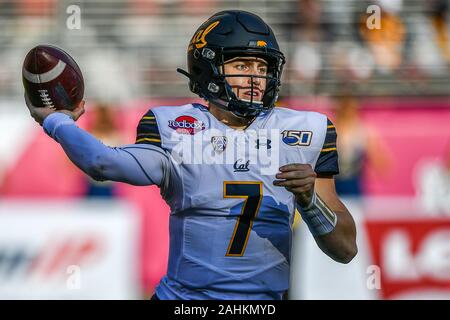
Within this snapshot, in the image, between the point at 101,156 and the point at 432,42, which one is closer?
the point at 101,156

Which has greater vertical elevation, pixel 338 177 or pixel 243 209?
pixel 243 209

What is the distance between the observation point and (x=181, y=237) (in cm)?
318

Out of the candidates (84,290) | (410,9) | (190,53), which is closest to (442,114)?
(410,9)

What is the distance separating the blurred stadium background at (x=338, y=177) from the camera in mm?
7586

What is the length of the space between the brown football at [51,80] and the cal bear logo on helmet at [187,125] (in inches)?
14.5

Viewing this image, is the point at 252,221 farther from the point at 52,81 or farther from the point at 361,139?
the point at 361,139

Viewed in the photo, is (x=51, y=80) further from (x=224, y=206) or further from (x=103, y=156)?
(x=224, y=206)

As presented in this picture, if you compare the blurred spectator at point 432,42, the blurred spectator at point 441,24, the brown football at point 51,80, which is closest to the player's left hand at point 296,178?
the brown football at point 51,80

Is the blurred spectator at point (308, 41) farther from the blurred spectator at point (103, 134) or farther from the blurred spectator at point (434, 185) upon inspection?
the blurred spectator at point (103, 134)

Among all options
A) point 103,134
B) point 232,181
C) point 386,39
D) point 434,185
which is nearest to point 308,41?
point 386,39

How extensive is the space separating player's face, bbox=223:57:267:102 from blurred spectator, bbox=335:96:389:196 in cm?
448

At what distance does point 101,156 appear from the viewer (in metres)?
2.93

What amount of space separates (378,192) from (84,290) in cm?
274

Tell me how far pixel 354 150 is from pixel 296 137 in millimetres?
4692
